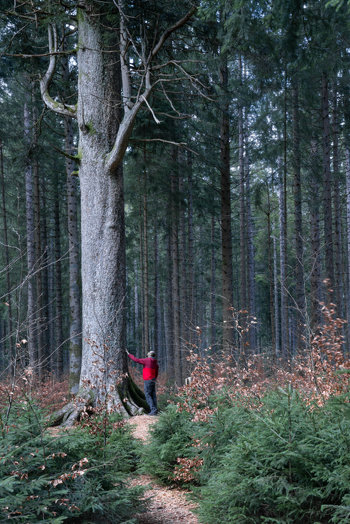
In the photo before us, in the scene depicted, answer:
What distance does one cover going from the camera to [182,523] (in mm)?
4066

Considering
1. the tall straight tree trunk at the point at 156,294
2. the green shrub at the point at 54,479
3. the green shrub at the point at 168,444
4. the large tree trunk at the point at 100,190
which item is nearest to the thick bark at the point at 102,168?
the large tree trunk at the point at 100,190

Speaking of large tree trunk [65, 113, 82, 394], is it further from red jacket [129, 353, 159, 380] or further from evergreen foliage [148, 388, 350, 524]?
evergreen foliage [148, 388, 350, 524]

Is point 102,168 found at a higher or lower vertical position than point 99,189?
higher

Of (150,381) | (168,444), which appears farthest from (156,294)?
(168,444)

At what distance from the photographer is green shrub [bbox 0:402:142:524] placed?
2.81 m

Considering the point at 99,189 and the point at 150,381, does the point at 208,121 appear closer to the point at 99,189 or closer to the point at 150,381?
the point at 99,189

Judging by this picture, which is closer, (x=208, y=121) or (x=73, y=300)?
(x=73, y=300)

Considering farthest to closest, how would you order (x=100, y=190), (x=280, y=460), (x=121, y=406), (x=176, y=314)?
(x=176, y=314)
(x=100, y=190)
(x=121, y=406)
(x=280, y=460)

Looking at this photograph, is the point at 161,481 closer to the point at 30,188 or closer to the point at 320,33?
the point at 320,33

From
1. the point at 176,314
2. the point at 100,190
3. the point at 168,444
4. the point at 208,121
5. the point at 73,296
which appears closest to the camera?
the point at 168,444

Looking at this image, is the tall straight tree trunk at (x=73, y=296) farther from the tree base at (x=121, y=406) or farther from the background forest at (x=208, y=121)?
the tree base at (x=121, y=406)

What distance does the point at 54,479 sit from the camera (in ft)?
10.2

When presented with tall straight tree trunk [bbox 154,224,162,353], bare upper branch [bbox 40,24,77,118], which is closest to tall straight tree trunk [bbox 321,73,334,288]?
bare upper branch [bbox 40,24,77,118]

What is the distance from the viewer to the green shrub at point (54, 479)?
281cm
